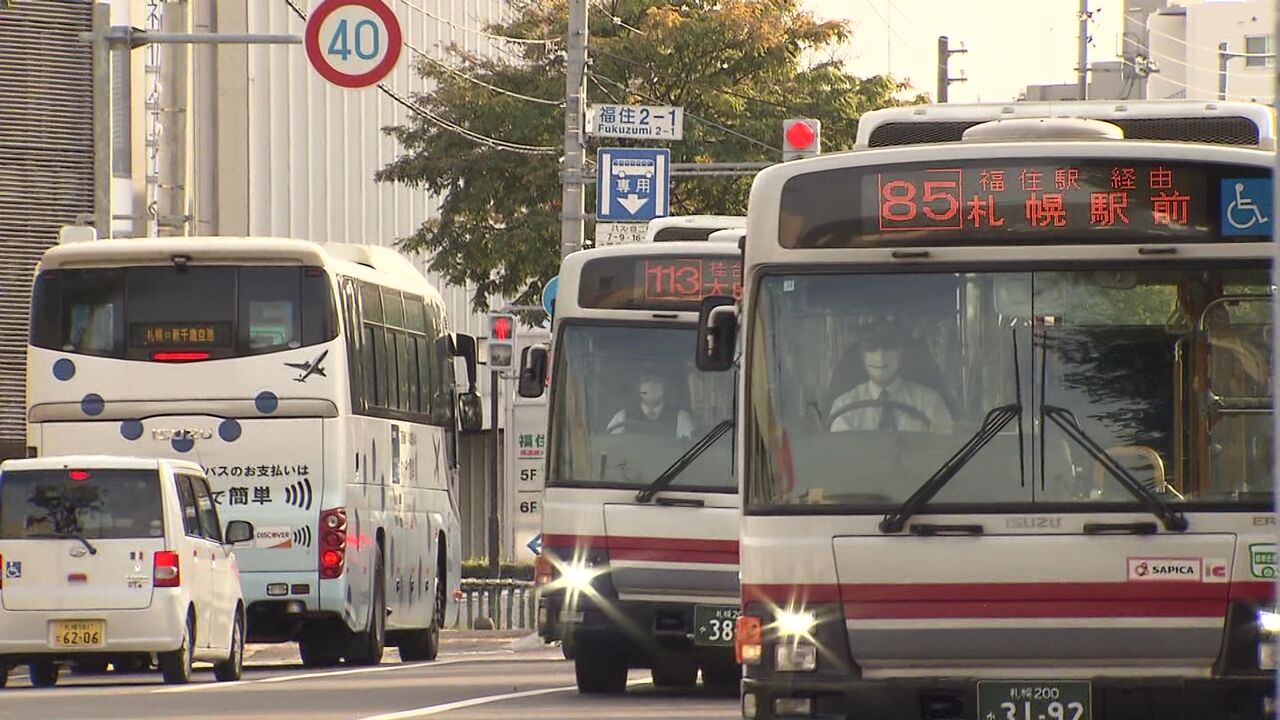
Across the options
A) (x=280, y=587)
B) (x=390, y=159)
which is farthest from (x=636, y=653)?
(x=390, y=159)

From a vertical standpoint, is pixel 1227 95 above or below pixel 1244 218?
above

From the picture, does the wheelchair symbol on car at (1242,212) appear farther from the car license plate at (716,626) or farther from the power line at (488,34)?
the power line at (488,34)

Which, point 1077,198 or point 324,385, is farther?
point 324,385

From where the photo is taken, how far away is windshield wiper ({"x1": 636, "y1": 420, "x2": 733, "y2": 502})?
18328mm

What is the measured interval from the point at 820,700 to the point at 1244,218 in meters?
2.56

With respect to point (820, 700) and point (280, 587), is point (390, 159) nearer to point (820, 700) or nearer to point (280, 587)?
point (280, 587)

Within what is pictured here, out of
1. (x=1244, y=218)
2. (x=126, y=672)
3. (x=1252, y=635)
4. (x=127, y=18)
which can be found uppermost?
(x=127, y=18)

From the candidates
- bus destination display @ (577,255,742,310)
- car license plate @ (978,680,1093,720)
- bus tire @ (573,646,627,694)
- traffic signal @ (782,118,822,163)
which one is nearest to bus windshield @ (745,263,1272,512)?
car license plate @ (978,680,1093,720)

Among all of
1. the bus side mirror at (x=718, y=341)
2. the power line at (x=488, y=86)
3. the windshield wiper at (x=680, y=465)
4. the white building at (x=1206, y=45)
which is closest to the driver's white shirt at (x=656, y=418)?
the windshield wiper at (x=680, y=465)

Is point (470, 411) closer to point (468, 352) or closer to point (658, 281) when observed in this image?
point (468, 352)

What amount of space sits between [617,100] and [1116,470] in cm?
3622

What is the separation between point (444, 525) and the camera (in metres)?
29.4

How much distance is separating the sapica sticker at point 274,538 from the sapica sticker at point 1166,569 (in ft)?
45.9

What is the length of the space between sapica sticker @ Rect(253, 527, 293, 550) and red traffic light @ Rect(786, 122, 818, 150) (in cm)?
1248
